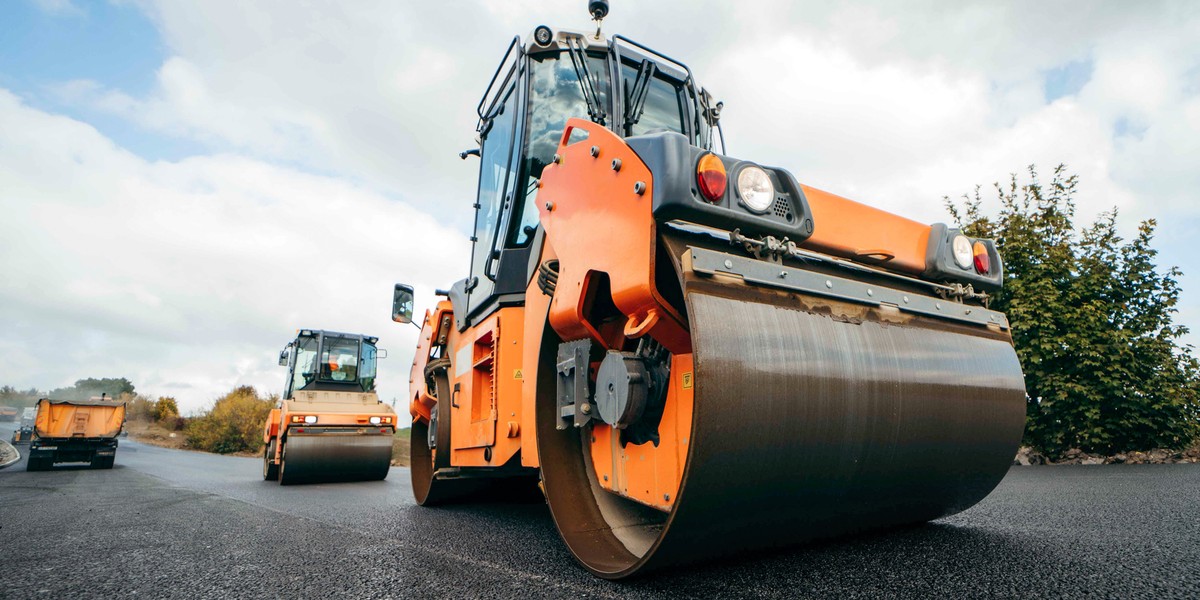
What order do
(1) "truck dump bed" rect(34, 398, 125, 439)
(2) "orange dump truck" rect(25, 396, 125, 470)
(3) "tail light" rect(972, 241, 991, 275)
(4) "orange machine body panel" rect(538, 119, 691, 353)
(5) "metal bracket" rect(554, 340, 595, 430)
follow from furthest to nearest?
(1) "truck dump bed" rect(34, 398, 125, 439), (2) "orange dump truck" rect(25, 396, 125, 470), (3) "tail light" rect(972, 241, 991, 275), (5) "metal bracket" rect(554, 340, 595, 430), (4) "orange machine body panel" rect(538, 119, 691, 353)

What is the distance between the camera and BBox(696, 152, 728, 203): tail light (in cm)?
182

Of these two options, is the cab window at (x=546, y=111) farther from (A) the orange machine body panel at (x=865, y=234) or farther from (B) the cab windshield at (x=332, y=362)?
(B) the cab windshield at (x=332, y=362)

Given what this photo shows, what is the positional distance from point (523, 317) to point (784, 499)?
1728mm

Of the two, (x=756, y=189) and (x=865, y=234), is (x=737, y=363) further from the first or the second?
(x=865, y=234)

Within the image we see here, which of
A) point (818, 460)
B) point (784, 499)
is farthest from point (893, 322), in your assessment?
point (784, 499)

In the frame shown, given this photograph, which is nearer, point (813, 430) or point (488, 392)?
point (813, 430)

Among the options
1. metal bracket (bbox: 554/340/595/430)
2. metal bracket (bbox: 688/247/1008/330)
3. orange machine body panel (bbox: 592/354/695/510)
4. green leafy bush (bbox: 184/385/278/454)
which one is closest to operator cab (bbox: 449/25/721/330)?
metal bracket (bbox: 554/340/595/430)

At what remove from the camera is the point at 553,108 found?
3412 millimetres

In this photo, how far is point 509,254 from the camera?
342 centimetres

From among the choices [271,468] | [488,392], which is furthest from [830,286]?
[271,468]

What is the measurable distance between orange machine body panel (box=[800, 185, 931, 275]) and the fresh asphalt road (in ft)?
3.32

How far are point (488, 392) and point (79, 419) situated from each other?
51.0ft

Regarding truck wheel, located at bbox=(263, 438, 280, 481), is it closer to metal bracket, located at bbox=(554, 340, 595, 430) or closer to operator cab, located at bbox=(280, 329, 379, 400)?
operator cab, located at bbox=(280, 329, 379, 400)

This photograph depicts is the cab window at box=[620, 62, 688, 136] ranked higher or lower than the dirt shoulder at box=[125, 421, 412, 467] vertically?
higher
